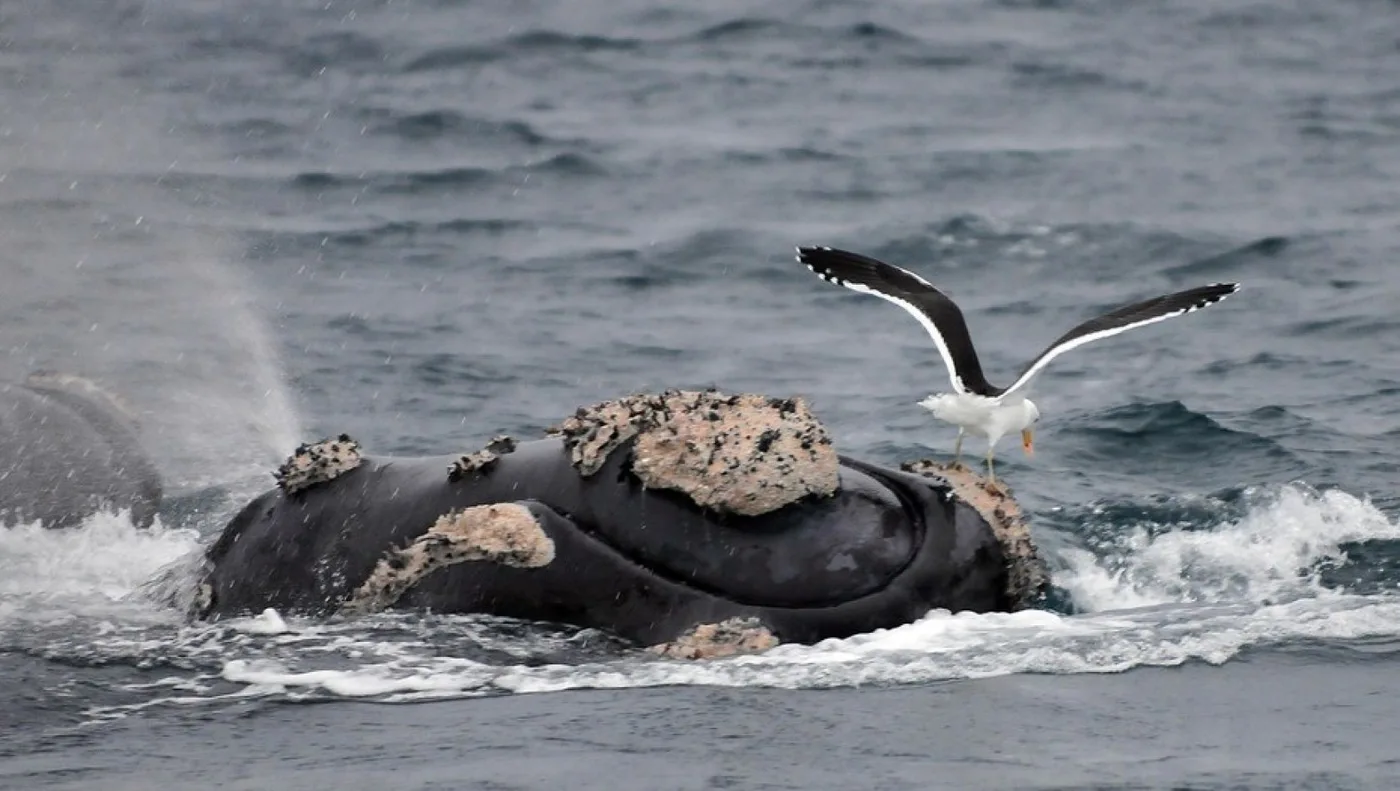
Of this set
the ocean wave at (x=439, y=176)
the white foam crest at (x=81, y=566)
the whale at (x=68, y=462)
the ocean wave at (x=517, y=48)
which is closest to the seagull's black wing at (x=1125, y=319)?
the white foam crest at (x=81, y=566)

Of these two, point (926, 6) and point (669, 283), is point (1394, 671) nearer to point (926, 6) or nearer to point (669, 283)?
point (669, 283)

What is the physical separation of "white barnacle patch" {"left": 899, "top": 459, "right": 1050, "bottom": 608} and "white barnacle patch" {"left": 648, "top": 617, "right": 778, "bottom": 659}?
1005 millimetres

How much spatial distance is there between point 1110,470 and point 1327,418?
2.11 m

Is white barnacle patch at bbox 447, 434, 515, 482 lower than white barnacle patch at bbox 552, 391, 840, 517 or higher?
lower

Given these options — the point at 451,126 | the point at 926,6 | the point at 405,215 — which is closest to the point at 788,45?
the point at 926,6

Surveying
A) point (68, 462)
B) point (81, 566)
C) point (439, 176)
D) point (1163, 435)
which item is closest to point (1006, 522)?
point (81, 566)

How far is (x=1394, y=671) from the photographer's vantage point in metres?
9.01

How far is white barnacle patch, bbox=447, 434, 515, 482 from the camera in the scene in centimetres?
952

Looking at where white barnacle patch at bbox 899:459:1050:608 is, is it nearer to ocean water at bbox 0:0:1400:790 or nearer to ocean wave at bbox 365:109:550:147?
ocean water at bbox 0:0:1400:790

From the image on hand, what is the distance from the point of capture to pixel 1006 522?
923 centimetres

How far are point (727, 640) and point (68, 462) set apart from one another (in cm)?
506

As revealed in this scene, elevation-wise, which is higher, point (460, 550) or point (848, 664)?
point (460, 550)

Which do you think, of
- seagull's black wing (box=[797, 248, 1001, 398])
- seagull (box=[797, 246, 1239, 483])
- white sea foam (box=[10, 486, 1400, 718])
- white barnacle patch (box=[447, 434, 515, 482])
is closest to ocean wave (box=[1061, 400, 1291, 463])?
white sea foam (box=[10, 486, 1400, 718])

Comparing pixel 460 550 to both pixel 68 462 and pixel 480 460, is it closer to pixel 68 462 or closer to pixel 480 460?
Result: pixel 480 460
